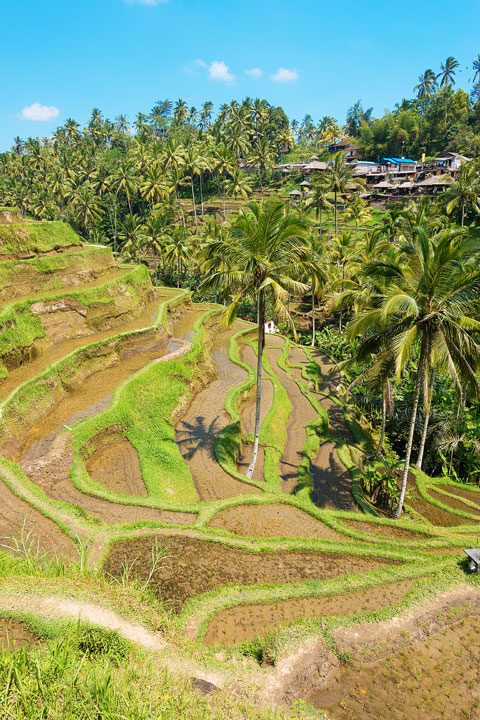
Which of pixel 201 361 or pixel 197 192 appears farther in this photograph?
pixel 197 192

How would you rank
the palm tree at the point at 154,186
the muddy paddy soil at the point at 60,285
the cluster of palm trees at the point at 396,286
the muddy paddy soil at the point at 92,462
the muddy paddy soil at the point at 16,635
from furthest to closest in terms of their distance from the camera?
the palm tree at the point at 154,186 < the muddy paddy soil at the point at 60,285 < the muddy paddy soil at the point at 92,462 < the cluster of palm trees at the point at 396,286 < the muddy paddy soil at the point at 16,635

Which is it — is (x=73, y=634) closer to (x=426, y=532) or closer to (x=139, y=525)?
(x=139, y=525)

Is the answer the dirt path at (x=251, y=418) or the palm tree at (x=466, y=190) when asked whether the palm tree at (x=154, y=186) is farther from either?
the palm tree at (x=466, y=190)

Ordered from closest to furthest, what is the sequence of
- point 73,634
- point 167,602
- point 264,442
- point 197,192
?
point 73,634 < point 167,602 < point 264,442 < point 197,192

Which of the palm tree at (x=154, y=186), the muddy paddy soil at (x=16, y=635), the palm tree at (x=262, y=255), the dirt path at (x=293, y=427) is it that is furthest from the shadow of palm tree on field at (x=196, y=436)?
the palm tree at (x=154, y=186)

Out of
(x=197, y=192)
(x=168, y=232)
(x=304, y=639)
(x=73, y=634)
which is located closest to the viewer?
(x=73, y=634)

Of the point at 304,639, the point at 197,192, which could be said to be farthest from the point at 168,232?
the point at 304,639
